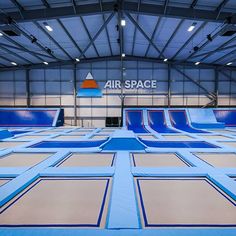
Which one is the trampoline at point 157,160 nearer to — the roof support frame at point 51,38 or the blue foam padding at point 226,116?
the roof support frame at point 51,38

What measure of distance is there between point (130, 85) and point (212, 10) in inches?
335

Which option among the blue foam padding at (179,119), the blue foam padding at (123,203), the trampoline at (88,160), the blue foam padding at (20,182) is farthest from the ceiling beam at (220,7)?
the blue foam padding at (20,182)

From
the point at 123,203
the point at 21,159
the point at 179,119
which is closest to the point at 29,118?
the point at 21,159

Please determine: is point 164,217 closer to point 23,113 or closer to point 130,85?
point 23,113

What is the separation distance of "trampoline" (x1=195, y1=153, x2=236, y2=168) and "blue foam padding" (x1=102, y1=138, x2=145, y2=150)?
1474 mm

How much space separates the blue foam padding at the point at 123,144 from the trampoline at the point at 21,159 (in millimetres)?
1520

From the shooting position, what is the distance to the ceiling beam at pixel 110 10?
746 centimetres

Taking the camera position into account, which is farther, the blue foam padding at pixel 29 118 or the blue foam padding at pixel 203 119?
the blue foam padding at pixel 29 118

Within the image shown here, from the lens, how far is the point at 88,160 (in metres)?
4.06

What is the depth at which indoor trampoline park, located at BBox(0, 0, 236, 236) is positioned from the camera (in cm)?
204

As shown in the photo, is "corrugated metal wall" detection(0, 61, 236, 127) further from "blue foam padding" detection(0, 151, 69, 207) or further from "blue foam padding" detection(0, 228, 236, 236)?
"blue foam padding" detection(0, 228, 236, 236)

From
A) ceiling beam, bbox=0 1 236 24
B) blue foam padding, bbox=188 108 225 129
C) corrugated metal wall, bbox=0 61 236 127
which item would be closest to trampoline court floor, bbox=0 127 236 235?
blue foam padding, bbox=188 108 225 129

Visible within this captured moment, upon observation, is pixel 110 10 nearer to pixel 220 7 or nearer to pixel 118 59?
pixel 220 7

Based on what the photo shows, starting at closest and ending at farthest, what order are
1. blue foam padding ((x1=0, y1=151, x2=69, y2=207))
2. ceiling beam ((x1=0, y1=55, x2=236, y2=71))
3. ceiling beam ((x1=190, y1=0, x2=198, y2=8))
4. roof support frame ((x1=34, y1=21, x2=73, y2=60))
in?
1. blue foam padding ((x1=0, y1=151, x2=69, y2=207))
2. ceiling beam ((x1=190, y1=0, x2=198, y2=8))
3. roof support frame ((x1=34, y1=21, x2=73, y2=60))
4. ceiling beam ((x1=0, y1=55, x2=236, y2=71))
